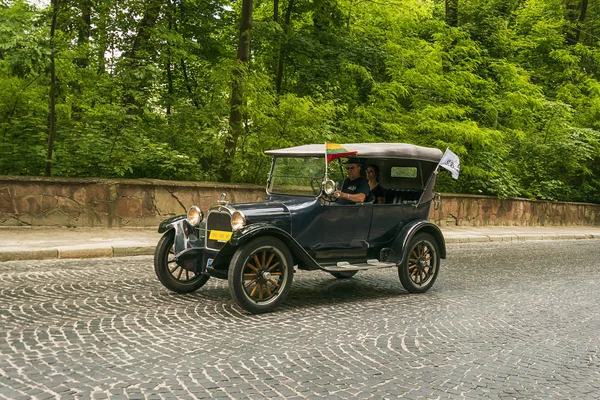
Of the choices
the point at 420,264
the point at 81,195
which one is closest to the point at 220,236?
the point at 420,264

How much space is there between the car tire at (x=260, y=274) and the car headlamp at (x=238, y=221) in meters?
0.24

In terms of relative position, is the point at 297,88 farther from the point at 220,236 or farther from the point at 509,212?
the point at 220,236

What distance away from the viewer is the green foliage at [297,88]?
1354cm

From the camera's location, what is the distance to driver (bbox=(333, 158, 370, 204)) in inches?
297

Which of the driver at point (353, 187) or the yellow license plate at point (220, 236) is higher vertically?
the driver at point (353, 187)

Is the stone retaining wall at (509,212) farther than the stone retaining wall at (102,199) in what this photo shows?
Yes

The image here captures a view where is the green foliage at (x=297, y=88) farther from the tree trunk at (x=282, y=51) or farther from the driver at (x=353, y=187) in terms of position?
the driver at (x=353, y=187)

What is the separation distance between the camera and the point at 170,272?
733cm

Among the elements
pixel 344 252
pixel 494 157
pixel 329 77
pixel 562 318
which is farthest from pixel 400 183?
pixel 494 157

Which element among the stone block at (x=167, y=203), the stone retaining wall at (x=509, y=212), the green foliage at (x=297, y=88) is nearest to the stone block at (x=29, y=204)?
the green foliage at (x=297, y=88)

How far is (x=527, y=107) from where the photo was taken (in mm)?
20484

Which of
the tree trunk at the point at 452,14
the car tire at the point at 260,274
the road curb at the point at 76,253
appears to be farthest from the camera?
the tree trunk at the point at 452,14

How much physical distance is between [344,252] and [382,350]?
233 cm

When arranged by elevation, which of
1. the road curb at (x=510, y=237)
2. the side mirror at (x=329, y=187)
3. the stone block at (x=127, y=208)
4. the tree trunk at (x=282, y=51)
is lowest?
the road curb at (x=510, y=237)
